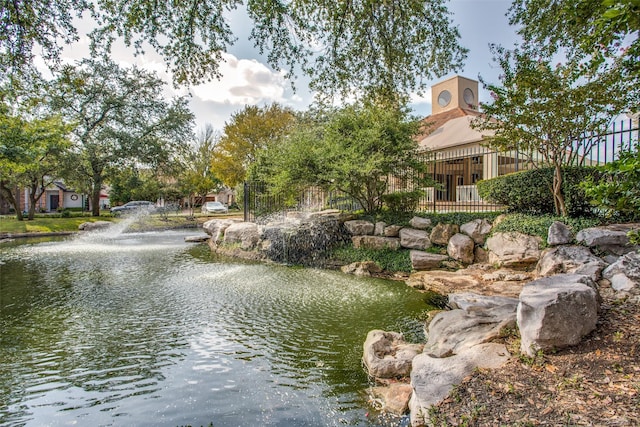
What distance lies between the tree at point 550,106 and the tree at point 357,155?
2.44 m

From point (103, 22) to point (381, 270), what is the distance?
7.08 m

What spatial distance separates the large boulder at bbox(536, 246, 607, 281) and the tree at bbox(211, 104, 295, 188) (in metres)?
19.4

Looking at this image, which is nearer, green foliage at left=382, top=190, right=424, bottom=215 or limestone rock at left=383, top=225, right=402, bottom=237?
limestone rock at left=383, top=225, right=402, bottom=237

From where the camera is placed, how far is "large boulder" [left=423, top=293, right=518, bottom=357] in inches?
127

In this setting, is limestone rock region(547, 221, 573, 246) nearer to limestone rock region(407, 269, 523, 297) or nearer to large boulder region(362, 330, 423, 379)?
limestone rock region(407, 269, 523, 297)

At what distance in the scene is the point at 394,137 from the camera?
9102mm

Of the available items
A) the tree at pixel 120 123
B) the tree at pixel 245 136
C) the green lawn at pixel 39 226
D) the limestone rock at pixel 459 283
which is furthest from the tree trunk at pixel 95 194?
the limestone rock at pixel 459 283

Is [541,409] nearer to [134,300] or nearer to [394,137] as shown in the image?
[134,300]

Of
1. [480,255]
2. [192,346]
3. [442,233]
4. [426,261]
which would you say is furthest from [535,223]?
[192,346]

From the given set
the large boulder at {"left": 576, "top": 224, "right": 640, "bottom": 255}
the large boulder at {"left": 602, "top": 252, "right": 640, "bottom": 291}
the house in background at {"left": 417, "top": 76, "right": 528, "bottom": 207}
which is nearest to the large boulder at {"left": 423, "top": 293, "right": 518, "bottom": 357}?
the large boulder at {"left": 602, "top": 252, "right": 640, "bottom": 291}

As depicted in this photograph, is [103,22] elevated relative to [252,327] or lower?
elevated

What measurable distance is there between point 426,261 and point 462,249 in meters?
0.87

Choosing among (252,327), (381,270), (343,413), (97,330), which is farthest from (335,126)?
(343,413)

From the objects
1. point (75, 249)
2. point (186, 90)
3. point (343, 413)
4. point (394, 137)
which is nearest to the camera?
point (343, 413)
